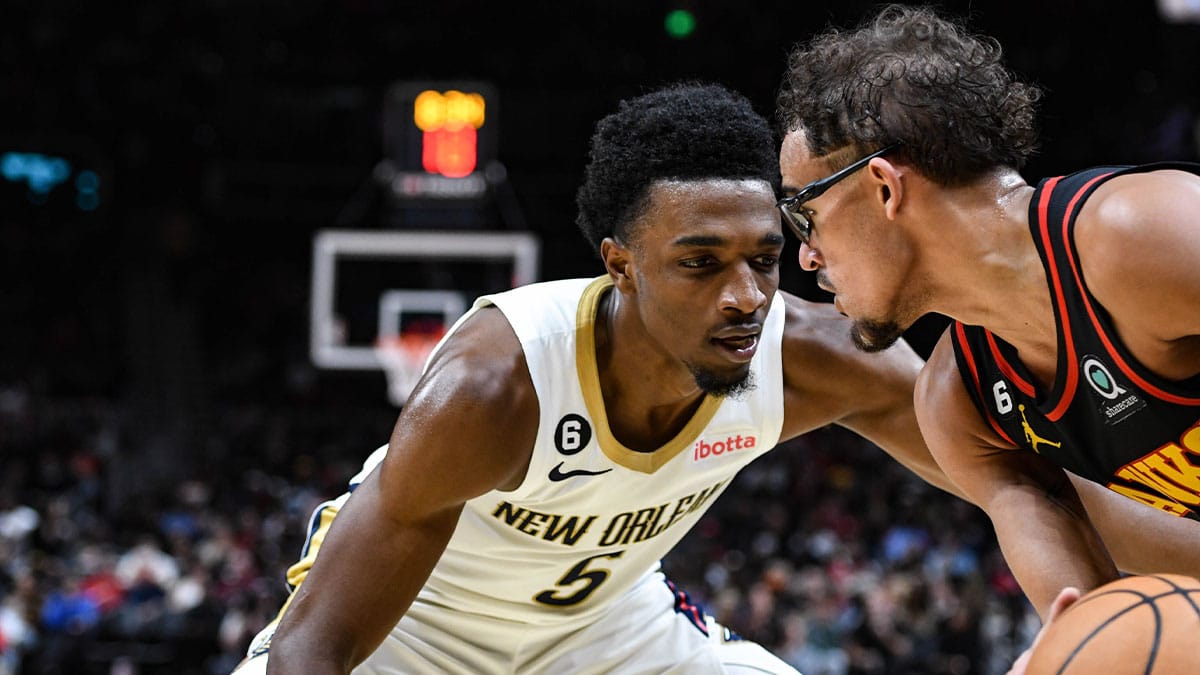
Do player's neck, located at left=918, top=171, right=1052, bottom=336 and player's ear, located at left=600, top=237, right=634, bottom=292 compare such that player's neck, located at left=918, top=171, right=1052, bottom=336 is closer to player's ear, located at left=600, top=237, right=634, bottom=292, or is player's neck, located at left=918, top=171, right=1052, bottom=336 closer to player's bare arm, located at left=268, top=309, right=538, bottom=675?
player's ear, located at left=600, top=237, right=634, bottom=292

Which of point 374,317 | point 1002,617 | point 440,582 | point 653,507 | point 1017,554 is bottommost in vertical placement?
point 1002,617

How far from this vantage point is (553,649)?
340cm

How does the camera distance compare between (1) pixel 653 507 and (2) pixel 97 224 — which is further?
(2) pixel 97 224

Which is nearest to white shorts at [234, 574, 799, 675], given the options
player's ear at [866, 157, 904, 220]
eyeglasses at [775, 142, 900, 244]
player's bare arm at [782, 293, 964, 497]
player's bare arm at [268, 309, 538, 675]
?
player's bare arm at [268, 309, 538, 675]

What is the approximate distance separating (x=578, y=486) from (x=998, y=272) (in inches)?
45.0

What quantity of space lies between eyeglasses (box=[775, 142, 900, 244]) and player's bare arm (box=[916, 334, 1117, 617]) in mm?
422

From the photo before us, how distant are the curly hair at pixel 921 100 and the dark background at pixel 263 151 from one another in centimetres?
864

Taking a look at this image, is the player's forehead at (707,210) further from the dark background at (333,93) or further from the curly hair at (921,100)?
the dark background at (333,93)

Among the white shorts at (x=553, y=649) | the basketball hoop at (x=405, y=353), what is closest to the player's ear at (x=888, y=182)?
the white shorts at (x=553, y=649)

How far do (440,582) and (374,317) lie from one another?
25.5ft

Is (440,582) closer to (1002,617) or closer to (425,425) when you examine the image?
(425,425)

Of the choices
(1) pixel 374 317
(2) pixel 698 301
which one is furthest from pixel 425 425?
(1) pixel 374 317

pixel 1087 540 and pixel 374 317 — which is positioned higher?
pixel 1087 540

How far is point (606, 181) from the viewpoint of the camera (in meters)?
3.33
